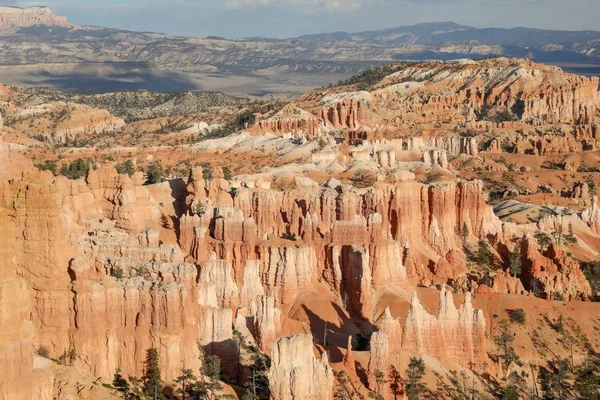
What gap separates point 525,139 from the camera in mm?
134000

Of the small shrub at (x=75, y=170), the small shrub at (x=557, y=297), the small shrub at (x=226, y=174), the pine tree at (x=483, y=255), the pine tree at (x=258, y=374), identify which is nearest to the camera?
the pine tree at (x=258, y=374)

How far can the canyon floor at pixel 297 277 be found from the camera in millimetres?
37688

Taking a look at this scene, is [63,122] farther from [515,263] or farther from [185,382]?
[185,382]

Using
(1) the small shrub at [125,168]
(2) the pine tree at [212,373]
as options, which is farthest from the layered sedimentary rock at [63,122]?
(2) the pine tree at [212,373]

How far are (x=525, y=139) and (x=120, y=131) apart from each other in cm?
6788

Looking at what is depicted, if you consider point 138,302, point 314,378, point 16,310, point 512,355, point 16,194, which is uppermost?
point 16,194

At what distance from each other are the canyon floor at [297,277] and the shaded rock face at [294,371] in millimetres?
71

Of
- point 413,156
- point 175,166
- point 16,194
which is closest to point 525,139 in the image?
point 413,156

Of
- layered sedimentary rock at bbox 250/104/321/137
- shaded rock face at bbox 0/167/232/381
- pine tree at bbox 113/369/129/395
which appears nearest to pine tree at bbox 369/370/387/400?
shaded rock face at bbox 0/167/232/381

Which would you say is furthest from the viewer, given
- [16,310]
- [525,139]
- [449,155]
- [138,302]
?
[525,139]

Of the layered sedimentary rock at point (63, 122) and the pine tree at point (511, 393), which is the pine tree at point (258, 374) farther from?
the layered sedimentary rock at point (63, 122)

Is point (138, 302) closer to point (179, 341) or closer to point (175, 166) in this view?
point (179, 341)

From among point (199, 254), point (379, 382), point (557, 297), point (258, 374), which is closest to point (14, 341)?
point (258, 374)

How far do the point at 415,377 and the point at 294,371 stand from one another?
9.42m
